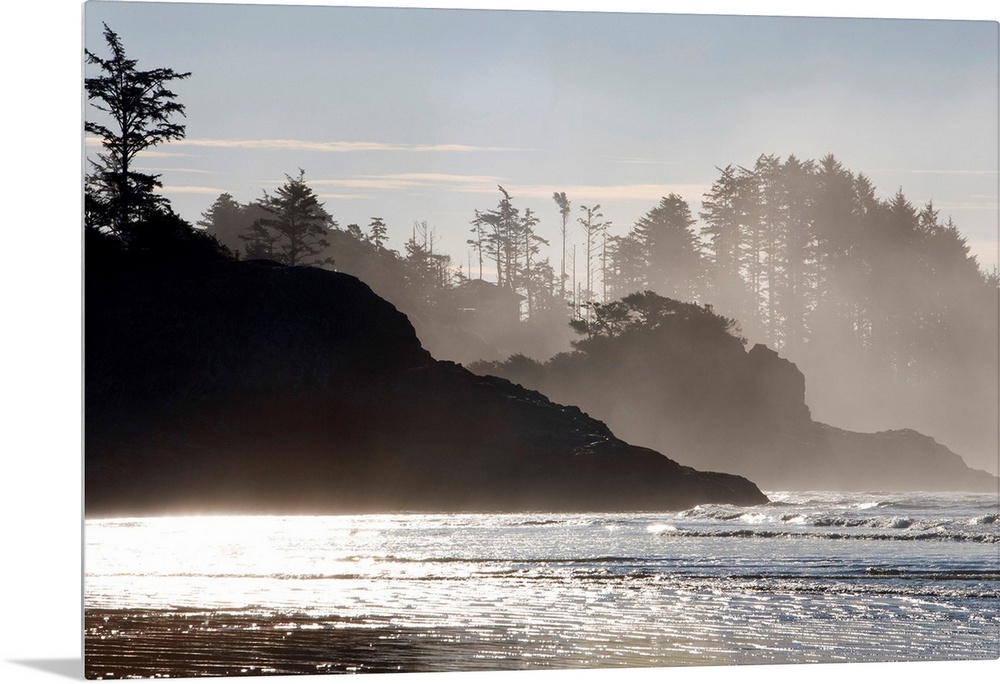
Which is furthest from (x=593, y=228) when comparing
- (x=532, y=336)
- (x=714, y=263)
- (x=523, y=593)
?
(x=523, y=593)

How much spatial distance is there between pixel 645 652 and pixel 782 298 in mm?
5117

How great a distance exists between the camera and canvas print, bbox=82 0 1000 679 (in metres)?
9.26

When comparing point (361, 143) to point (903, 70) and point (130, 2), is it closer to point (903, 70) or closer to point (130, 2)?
point (130, 2)

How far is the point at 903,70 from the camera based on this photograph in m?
10.6

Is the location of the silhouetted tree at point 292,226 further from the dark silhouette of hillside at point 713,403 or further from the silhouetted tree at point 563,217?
the dark silhouette of hillside at point 713,403

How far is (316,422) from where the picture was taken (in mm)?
12930

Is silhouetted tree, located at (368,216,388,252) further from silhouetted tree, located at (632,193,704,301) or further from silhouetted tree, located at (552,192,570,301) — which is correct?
silhouetted tree, located at (632,193,704,301)

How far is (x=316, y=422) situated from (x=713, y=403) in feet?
14.2

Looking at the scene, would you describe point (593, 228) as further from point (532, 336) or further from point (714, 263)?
point (532, 336)

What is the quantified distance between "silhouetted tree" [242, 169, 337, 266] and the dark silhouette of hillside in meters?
2.48

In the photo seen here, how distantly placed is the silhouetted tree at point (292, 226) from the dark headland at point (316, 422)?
32 cm

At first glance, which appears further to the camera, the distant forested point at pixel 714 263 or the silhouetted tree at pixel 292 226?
the distant forested point at pixel 714 263

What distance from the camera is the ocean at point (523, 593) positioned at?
8.23 metres

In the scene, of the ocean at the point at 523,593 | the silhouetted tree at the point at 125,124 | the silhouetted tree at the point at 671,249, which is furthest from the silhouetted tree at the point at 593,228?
→ the silhouetted tree at the point at 125,124
